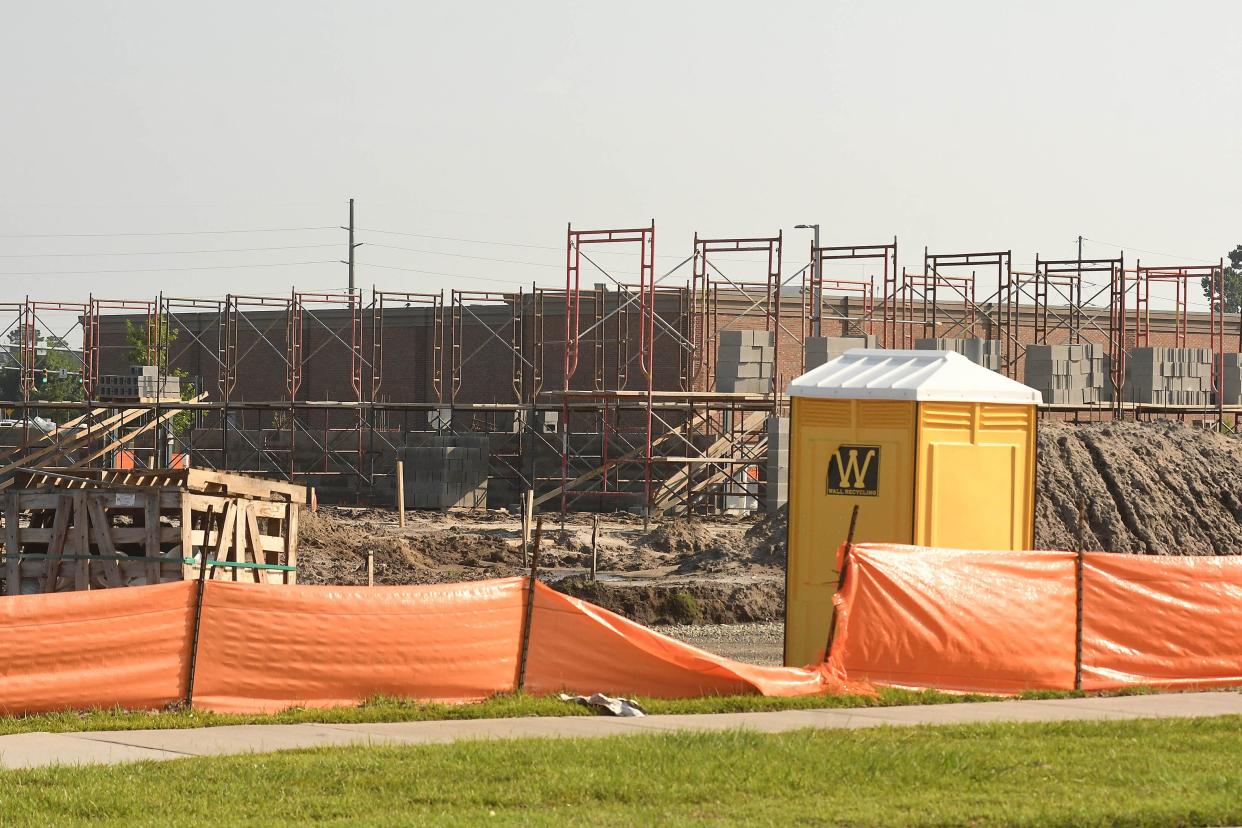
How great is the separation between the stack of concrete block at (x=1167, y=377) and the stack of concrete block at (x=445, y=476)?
15478 mm

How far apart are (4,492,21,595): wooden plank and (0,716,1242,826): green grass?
30.4ft

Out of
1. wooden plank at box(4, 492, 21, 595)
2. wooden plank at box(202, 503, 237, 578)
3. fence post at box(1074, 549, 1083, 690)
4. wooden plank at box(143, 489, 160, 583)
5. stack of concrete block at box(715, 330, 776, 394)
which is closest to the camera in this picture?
fence post at box(1074, 549, 1083, 690)

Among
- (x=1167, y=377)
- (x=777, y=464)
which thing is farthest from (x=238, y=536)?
(x=1167, y=377)

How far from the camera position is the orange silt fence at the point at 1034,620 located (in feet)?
45.9

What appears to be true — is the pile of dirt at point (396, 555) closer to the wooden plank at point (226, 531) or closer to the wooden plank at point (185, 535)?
the wooden plank at point (226, 531)

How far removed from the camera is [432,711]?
12781 millimetres

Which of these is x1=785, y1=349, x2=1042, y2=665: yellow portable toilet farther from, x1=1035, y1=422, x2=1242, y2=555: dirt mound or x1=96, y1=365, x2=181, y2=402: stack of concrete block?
x1=96, y1=365, x2=181, y2=402: stack of concrete block

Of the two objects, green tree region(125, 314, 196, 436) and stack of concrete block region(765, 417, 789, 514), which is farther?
green tree region(125, 314, 196, 436)

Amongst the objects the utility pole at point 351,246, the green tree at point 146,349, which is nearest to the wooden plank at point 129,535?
the green tree at point 146,349

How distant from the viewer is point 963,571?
1421 cm

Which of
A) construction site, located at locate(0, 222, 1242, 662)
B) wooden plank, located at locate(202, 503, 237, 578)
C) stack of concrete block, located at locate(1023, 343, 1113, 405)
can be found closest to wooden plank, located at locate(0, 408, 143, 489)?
construction site, located at locate(0, 222, 1242, 662)

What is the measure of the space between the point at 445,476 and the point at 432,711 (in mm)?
29770

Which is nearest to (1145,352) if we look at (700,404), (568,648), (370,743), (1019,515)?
(700,404)

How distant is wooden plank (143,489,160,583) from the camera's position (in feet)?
60.4
